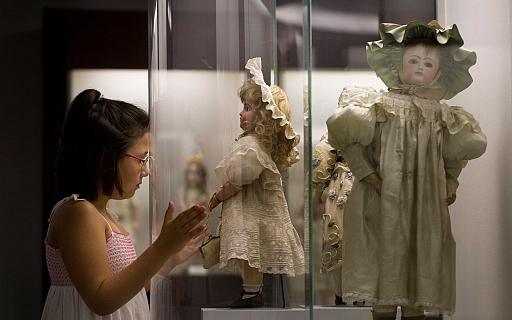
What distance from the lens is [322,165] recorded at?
1929 mm

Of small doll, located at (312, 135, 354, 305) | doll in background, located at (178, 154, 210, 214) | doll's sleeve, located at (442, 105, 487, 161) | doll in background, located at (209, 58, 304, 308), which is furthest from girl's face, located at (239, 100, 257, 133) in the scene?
doll's sleeve, located at (442, 105, 487, 161)

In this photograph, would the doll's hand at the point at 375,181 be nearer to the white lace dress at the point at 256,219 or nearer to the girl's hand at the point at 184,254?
the white lace dress at the point at 256,219

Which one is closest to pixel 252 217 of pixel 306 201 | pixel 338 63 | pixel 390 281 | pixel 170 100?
pixel 306 201

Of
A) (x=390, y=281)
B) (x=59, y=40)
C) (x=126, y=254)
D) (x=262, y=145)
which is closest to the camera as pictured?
(x=262, y=145)

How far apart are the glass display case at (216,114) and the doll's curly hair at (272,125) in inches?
0.6

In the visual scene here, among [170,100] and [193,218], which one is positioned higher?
[170,100]

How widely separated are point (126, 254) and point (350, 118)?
60cm

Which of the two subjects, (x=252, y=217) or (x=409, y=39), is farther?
(x=409, y=39)

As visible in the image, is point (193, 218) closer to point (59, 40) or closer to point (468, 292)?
point (468, 292)

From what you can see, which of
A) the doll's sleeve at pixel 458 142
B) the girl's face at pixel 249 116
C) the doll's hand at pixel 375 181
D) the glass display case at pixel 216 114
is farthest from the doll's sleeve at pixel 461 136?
the girl's face at pixel 249 116

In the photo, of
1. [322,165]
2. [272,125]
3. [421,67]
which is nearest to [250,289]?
[272,125]

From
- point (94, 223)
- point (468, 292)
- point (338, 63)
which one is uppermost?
point (338, 63)

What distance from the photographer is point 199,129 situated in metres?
1.50

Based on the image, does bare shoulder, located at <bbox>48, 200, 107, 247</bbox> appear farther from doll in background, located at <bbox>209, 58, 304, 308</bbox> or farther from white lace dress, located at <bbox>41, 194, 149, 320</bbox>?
doll in background, located at <bbox>209, 58, 304, 308</bbox>
